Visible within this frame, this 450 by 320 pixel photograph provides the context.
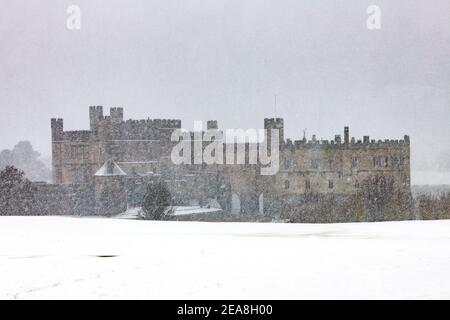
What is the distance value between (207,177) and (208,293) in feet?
175

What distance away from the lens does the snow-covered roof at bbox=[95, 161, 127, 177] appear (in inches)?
2337

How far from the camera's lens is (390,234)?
59.1 ft

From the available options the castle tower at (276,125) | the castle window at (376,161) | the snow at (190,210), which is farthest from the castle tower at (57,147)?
the castle window at (376,161)

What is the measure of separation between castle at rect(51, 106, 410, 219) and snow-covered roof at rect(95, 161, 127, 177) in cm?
115

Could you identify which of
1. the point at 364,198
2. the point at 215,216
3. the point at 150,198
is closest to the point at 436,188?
the point at 364,198

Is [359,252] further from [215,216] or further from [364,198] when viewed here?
[364,198]

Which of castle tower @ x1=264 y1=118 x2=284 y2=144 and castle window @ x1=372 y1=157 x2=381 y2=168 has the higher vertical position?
castle tower @ x1=264 y1=118 x2=284 y2=144

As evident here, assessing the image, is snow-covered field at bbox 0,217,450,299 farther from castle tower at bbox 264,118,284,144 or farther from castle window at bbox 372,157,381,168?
castle window at bbox 372,157,381,168

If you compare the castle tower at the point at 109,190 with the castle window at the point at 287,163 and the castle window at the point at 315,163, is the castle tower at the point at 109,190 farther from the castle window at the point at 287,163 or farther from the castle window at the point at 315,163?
the castle window at the point at 315,163

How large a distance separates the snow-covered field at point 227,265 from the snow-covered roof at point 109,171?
134 feet

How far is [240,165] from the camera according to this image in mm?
65000

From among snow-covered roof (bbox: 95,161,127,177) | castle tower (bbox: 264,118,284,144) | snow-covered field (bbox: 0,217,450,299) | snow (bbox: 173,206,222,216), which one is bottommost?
snow (bbox: 173,206,222,216)

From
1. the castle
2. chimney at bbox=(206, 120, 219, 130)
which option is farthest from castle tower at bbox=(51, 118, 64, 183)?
chimney at bbox=(206, 120, 219, 130)

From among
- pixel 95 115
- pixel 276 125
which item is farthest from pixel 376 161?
pixel 95 115
